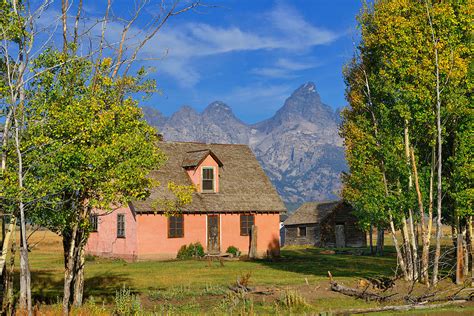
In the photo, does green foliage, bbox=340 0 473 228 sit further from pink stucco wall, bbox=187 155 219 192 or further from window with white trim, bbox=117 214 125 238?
window with white trim, bbox=117 214 125 238

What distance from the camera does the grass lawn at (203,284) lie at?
65.6 feet

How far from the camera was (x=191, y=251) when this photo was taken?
43.0 m

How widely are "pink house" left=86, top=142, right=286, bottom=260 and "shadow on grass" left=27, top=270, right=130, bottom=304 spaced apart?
9.66 meters

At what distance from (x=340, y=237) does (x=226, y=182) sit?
85.2 ft

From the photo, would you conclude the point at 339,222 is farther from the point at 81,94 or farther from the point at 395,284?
the point at 81,94

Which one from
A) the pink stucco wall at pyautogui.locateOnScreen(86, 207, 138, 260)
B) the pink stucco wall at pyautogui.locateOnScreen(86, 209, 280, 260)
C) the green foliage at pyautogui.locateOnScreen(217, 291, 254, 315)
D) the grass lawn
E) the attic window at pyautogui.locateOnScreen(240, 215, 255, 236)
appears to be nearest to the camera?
the green foliage at pyautogui.locateOnScreen(217, 291, 254, 315)

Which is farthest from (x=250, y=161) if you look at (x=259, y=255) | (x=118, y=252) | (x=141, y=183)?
(x=141, y=183)

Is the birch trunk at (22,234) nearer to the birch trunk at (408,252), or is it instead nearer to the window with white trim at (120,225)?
the birch trunk at (408,252)

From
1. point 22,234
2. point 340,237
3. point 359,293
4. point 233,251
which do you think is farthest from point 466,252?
point 340,237

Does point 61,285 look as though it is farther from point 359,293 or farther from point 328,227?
point 328,227

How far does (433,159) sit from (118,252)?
995 inches

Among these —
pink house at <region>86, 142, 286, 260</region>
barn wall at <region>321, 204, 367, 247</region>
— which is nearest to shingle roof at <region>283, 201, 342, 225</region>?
barn wall at <region>321, 204, 367, 247</region>

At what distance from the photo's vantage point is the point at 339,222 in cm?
6925

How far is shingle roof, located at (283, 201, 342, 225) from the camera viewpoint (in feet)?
230
